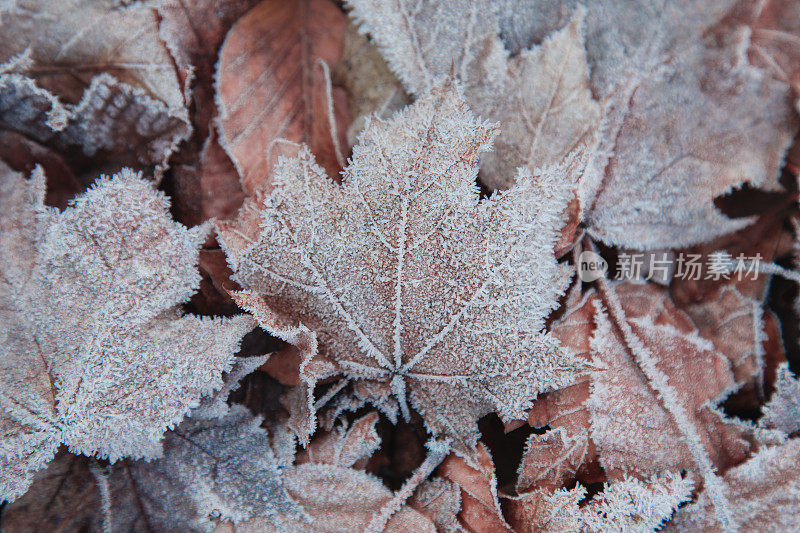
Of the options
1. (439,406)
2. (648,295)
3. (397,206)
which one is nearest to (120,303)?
(397,206)

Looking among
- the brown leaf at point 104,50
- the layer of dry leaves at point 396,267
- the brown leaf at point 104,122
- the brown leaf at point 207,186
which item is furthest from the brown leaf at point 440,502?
the brown leaf at point 104,50

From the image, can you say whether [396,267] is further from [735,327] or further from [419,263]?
[735,327]

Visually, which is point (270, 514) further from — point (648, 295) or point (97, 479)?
point (648, 295)

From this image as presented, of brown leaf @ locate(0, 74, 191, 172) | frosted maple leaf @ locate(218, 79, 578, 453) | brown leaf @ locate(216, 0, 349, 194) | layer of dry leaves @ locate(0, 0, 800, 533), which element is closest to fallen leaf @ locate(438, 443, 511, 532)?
layer of dry leaves @ locate(0, 0, 800, 533)

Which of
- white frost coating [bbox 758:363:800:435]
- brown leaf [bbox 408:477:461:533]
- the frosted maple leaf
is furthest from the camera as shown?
white frost coating [bbox 758:363:800:435]

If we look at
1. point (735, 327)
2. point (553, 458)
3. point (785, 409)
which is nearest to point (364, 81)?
point (553, 458)
